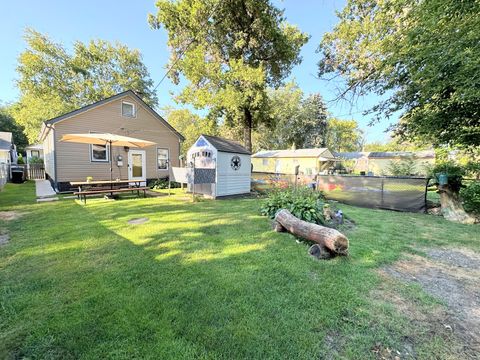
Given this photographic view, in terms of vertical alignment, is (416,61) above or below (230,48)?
below

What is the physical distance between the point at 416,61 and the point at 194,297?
7358 millimetres

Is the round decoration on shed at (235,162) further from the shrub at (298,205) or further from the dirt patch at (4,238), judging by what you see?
the dirt patch at (4,238)

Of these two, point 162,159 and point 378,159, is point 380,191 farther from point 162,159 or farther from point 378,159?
point 378,159

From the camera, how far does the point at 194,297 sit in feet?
7.85

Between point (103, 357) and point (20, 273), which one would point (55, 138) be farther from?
point (103, 357)

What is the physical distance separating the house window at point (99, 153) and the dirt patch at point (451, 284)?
1253 centimetres

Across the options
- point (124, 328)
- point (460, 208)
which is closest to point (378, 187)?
point (460, 208)

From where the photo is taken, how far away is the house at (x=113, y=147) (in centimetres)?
998

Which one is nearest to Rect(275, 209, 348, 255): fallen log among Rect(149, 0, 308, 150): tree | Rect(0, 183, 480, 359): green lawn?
Rect(0, 183, 480, 359): green lawn

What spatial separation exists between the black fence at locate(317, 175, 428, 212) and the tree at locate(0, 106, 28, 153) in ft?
130

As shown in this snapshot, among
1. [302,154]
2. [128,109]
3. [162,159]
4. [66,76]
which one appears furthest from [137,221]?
[66,76]

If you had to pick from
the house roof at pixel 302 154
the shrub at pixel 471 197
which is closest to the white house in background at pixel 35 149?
the house roof at pixel 302 154

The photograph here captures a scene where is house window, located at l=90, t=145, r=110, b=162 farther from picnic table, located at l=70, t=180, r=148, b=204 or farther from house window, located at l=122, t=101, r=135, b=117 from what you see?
house window, located at l=122, t=101, r=135, b=117

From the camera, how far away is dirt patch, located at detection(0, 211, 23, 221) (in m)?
5.33
